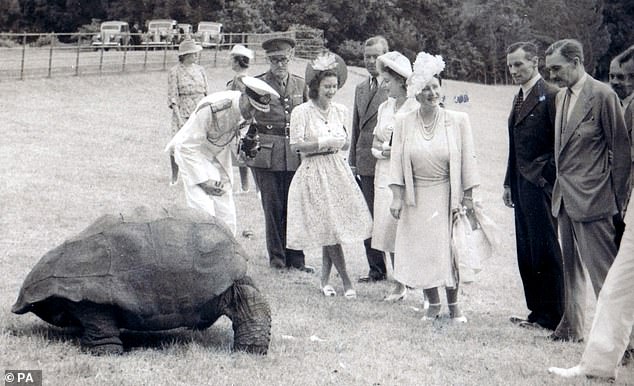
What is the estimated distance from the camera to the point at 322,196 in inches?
345

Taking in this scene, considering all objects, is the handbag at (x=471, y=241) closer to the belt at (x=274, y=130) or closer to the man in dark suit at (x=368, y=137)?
the man in dark suit at (x=368, y=137)

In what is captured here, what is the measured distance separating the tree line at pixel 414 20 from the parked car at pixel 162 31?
12.1 ft

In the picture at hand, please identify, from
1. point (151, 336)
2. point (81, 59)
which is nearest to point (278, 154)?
point (151, 336)

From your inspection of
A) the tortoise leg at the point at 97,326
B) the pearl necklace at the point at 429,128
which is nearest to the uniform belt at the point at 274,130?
the pearl necklace at the point at 429,128

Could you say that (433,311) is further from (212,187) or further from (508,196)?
(212,187)

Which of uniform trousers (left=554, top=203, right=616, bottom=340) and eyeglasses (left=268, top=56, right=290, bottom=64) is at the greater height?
eyeglasses (left=268, top=56, right=290, bottom=64)

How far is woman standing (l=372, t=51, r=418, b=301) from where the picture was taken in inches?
338

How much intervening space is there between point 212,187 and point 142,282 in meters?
1.89

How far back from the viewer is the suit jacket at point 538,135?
25.5ft

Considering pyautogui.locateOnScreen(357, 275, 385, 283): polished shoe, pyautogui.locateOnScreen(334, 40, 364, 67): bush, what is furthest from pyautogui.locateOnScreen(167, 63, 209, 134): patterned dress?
pyautogui.locateOnScreen(334, 40, 364, 67): bush

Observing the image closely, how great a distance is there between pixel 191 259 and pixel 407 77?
292cm

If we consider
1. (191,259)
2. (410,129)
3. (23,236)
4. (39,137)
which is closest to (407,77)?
(410,129)

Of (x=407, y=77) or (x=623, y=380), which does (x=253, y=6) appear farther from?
(x=623, y=380)

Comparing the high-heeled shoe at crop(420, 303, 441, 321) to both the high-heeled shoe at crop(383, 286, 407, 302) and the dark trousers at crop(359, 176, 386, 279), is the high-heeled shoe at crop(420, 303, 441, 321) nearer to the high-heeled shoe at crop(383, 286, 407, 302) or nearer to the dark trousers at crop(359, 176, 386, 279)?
the high-heeled shoe at crop(383, 286, 407, 302)
